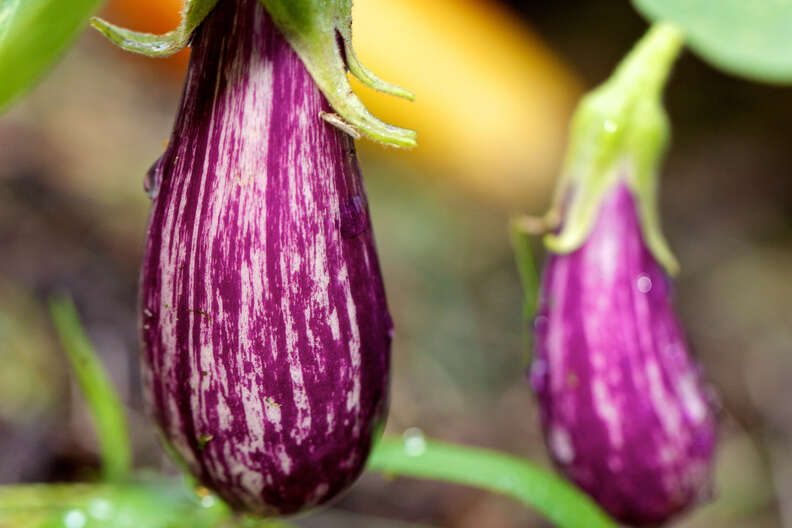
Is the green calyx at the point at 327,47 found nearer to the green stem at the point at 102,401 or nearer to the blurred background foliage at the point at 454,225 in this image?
the green stem at the point at 102,401

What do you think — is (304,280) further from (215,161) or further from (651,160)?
(651,160)

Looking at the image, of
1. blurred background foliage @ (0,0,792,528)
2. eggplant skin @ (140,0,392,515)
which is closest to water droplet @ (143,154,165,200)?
eggplant skin @ (140,0,392,515)

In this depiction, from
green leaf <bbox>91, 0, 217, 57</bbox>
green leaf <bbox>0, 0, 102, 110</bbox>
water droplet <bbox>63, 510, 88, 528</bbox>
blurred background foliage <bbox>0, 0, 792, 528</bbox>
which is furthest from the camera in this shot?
blurred background foliage <bbox>0, 0, 792, 528</bbox>

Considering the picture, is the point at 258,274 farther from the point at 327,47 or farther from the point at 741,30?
the point at 741,30

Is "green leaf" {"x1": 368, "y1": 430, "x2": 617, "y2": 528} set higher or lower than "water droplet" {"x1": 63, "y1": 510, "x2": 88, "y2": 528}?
lower

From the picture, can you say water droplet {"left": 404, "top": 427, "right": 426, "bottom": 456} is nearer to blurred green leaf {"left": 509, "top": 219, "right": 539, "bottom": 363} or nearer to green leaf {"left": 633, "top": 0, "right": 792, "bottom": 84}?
blurred green leaf {"left": 509, "top": 219, "right": 539, "bottom": 363}

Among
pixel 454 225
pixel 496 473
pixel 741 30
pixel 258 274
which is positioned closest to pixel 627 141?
pixel 741 30

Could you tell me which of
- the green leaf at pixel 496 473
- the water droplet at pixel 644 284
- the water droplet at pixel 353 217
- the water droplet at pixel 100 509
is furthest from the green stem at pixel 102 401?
the water droplet at pixel 644 284
